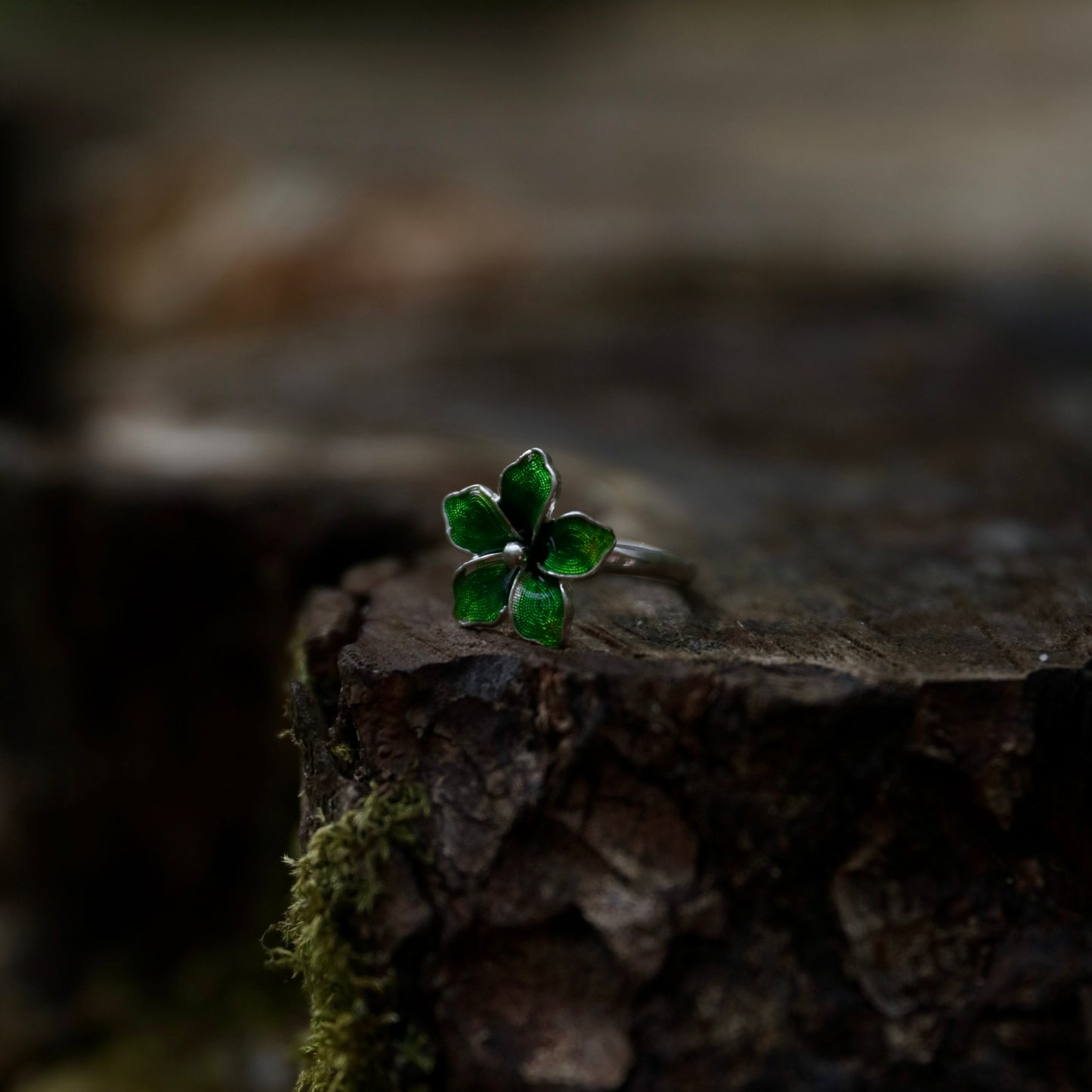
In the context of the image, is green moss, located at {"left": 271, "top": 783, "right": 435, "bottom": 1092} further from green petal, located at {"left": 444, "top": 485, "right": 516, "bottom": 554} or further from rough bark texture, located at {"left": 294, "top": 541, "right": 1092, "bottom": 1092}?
green petal, located at {"left": 444, "top": 485, "right": 516, "bottom": 554}

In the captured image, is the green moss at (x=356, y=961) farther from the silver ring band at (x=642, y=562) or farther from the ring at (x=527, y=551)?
the silver ring band at (x=642, y=562)

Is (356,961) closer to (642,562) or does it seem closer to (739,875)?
(739,875)

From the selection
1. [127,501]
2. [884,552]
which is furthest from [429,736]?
[127,501]

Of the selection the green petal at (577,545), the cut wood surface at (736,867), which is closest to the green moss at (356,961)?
the cut wood surface at (736,867)

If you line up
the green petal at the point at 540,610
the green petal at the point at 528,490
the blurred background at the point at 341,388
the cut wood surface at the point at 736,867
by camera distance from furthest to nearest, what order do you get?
the blurred background at the point at 341,388 → the green petal at the point at 528,490 → the green petal at the point at 540,610 → the cut wood surface at the point at 736,867

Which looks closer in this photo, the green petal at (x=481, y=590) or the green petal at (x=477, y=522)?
the green petal at (x=481, y=590)

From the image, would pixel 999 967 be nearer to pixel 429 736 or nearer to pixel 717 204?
pixel 429 736
